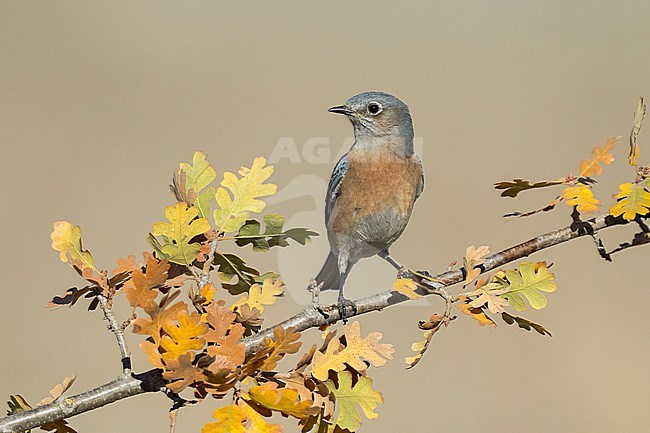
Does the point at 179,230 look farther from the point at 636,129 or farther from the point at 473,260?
the point at 636,129

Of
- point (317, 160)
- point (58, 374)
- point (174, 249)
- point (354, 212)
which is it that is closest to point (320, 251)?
point (354, 212)

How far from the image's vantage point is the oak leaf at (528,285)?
0.89 meters

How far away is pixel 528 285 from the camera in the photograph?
90cm

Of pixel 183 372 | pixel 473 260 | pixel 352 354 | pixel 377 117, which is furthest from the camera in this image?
pixel 377 117

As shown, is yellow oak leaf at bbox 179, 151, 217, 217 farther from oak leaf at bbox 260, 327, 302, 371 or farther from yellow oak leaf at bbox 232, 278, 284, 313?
oak leaf at bbox 260, 327, 302, 371

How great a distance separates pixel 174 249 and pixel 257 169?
0.17 metres

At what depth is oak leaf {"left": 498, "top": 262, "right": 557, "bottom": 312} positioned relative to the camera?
0.89m

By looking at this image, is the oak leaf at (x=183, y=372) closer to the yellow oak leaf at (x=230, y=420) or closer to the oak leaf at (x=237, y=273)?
the yellow oak leaf at (x=230, y=420)

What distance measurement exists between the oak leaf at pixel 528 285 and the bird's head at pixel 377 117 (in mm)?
673

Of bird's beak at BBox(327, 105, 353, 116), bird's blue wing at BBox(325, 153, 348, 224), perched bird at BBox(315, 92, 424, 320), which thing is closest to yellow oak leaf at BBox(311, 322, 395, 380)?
perched bird at BBox(315, 92, 424, 320)

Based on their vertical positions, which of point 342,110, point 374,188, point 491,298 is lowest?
point 374,188

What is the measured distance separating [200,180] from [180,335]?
0.82ft

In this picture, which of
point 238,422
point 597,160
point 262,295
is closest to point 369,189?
point 597,160

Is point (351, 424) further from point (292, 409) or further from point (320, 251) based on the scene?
point (320, 251)
